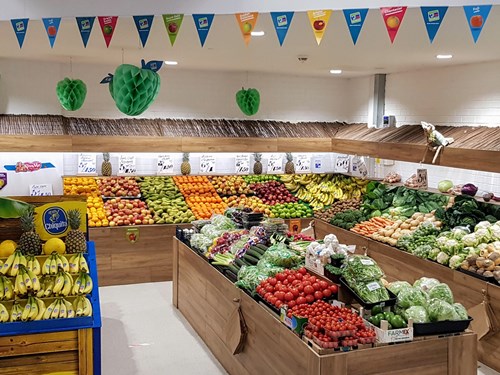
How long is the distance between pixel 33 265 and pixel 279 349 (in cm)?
188

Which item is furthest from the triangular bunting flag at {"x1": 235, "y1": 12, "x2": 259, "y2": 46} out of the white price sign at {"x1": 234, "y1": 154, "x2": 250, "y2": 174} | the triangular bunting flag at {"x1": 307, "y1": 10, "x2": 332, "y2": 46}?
the white price sign at {"x1": 234, "y1": 154, "x2": 250, "y2": 174}

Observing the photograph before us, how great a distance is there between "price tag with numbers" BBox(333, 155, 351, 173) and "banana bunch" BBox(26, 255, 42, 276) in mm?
6890

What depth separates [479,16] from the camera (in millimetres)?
4367

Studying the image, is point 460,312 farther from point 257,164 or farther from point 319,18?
point 257,164

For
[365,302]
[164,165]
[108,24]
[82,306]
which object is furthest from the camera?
[164,165]

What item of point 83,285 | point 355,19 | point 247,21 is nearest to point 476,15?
point 355,19

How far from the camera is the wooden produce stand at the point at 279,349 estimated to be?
3.68 m

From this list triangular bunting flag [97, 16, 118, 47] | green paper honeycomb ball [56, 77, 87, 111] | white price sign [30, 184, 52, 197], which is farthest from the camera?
white price sign [30, 184, 52, 197]

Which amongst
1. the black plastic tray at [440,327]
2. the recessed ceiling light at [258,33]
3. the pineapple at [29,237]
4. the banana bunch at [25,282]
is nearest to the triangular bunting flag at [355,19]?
the recessed ceiling light at [258,33]

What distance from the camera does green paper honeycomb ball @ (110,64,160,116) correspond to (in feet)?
19.1

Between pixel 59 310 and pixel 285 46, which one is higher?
pixel 285 46

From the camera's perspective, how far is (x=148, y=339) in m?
6.07

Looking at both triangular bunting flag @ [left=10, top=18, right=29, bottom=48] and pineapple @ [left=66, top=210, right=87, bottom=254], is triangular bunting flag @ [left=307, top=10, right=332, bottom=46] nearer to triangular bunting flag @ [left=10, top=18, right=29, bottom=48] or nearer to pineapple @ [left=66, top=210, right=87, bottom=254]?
pineapple @ [left=66, top=210, right=87, bottom=254]

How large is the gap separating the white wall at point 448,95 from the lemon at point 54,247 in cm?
541
